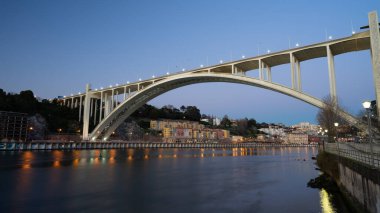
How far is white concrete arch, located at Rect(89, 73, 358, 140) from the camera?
2655 centimetres

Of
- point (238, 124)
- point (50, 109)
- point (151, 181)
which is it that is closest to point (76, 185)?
point (151, 181)

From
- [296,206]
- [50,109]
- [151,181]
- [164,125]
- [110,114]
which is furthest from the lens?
[164,125]

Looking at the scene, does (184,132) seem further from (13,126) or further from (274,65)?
(274,65)

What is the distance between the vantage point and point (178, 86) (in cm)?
4619

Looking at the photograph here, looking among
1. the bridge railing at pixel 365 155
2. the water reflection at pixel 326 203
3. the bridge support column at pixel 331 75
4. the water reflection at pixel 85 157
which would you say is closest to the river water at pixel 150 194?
the water reflection at pixel 326 203

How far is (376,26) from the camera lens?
70.3 ft

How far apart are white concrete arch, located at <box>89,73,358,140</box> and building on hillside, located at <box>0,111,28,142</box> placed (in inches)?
515

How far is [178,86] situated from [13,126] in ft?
114

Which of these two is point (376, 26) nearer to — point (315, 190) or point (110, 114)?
point (315, 190)

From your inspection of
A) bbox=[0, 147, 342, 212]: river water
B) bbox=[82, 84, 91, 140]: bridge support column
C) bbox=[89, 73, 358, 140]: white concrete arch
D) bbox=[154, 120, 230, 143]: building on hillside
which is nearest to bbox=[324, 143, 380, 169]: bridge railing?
bbox=[0, 147, 342, 212]: river water

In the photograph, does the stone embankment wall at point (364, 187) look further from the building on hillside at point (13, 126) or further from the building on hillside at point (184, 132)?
the building on hillside at point (184, 132)

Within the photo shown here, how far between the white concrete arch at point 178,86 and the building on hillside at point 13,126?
13085mm

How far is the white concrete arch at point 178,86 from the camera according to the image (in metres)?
26.5

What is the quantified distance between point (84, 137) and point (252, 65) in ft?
141
